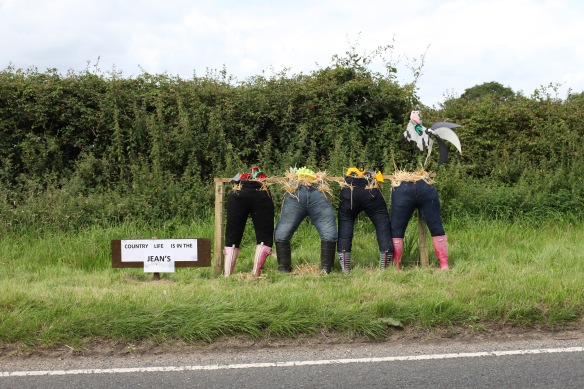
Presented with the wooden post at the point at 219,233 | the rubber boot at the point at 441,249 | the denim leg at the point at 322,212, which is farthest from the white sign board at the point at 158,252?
the rubber boot at the point at 441,249

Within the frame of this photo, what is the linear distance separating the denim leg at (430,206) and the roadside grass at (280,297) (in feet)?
1.76

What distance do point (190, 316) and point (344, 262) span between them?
8.47 feet

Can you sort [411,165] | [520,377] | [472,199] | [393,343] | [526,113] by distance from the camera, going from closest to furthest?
1. [520,377]
2. [393,343]
3. [472,199]
4. [411,165]
5. [526,113]

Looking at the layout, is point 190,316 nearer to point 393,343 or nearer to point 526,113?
point 393,343

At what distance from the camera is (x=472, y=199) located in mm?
10562

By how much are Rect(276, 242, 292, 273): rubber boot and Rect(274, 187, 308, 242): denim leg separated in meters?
0.06

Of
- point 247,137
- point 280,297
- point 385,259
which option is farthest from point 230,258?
point 247,137

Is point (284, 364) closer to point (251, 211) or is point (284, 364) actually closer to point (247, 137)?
point (251, 211)

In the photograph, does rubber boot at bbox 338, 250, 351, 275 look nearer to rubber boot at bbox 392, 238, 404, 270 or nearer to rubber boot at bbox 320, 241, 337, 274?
rubber boot at bbox 320, 241, 337, 274

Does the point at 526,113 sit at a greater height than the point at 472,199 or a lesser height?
greater

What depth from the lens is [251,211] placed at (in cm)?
764

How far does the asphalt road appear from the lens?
4.43 meters

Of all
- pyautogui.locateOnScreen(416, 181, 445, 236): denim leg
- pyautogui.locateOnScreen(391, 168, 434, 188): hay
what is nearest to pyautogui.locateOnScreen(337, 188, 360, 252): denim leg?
pyautogui.locateOnScreen(391, 168, 434, 188): hay

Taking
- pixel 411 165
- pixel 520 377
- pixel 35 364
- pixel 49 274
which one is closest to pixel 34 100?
pixel 49 274
